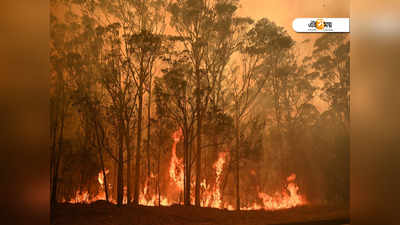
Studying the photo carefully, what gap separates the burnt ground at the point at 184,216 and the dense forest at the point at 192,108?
0.25ft

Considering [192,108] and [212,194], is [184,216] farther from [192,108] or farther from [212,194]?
[192,108]

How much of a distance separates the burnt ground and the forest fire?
5 centimetres

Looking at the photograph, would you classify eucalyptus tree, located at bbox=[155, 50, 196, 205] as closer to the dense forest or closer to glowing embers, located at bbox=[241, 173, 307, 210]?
the dense forest

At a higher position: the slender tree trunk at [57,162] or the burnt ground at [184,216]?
the slender tree trunk at [57,162]

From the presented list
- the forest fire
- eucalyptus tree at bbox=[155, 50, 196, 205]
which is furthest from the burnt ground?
eucalyptus tree at bbox=[155, 50, 196, 205]

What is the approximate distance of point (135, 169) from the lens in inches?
116

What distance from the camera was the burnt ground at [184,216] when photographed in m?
2.86

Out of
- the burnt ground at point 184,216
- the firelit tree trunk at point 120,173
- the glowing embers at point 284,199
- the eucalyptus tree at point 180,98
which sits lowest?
the burnt ground at point 184,216

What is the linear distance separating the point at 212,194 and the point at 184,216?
325mm

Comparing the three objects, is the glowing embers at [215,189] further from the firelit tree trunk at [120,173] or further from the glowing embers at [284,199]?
the firelit tree trunk at [120,173]

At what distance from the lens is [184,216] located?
302cm

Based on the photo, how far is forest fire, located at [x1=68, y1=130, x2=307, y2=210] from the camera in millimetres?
2889

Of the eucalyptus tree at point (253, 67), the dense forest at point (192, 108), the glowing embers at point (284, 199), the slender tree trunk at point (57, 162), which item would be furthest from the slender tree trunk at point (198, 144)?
the slender tree trunk at point (57, 162)
